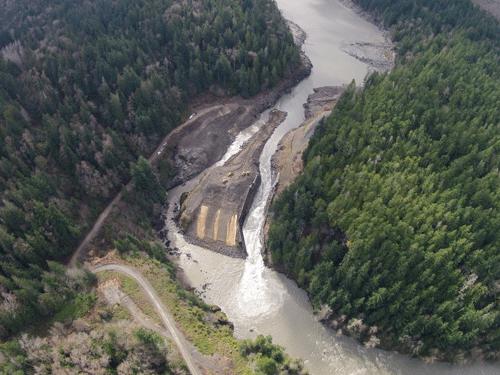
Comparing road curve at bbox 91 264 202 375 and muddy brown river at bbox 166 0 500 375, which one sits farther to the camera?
muddy brown river at bbox 166 0 500 375

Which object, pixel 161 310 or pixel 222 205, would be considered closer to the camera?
pixel 161 310

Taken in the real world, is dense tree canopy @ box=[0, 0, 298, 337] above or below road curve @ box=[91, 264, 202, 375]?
above

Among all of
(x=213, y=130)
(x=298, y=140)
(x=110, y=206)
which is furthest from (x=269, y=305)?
(x=213, y=130)

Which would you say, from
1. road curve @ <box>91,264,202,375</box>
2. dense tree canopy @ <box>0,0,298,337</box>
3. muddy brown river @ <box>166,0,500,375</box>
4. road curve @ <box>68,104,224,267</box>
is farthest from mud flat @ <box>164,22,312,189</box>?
road curve @ <box>91,264,202,375</box>

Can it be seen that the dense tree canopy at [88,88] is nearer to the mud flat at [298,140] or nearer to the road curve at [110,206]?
the road curve at [110,206]

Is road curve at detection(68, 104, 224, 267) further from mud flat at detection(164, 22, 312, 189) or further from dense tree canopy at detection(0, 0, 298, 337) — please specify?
dense tree canopy at detection(0, 0, 298, 337)

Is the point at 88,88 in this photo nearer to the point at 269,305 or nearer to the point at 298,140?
→ the point at 298,140
